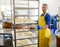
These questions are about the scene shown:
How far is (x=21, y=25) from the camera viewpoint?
3.00m

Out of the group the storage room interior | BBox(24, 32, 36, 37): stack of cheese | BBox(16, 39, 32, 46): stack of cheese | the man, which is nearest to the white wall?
the storage room interior

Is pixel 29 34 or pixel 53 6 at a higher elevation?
pixel 53 6

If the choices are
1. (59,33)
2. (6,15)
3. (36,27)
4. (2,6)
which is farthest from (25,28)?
(2,6)

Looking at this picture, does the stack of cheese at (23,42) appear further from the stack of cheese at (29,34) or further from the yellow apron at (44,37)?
the yellow apron at (44,37)

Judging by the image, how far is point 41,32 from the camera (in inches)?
128

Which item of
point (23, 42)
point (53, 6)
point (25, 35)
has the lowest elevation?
point (23, 42)

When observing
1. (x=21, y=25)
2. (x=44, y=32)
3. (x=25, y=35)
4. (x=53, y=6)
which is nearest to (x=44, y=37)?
(x=44, y=32)

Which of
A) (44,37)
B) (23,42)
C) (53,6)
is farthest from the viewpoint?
(53,6)

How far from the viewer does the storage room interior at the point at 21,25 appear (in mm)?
2469

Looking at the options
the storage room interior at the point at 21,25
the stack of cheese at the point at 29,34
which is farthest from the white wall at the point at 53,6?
the stack of cheese at the point at 29,34

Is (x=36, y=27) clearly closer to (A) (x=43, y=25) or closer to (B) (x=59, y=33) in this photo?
A: (A) (x=43, y=25)

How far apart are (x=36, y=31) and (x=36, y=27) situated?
0.09m

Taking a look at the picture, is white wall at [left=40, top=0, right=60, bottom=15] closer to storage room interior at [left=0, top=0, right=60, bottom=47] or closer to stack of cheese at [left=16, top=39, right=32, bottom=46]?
storage room interior at [left=0, top=0, right=60, bottom=47]

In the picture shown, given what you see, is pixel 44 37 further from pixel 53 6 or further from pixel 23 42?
pixel 53 6
